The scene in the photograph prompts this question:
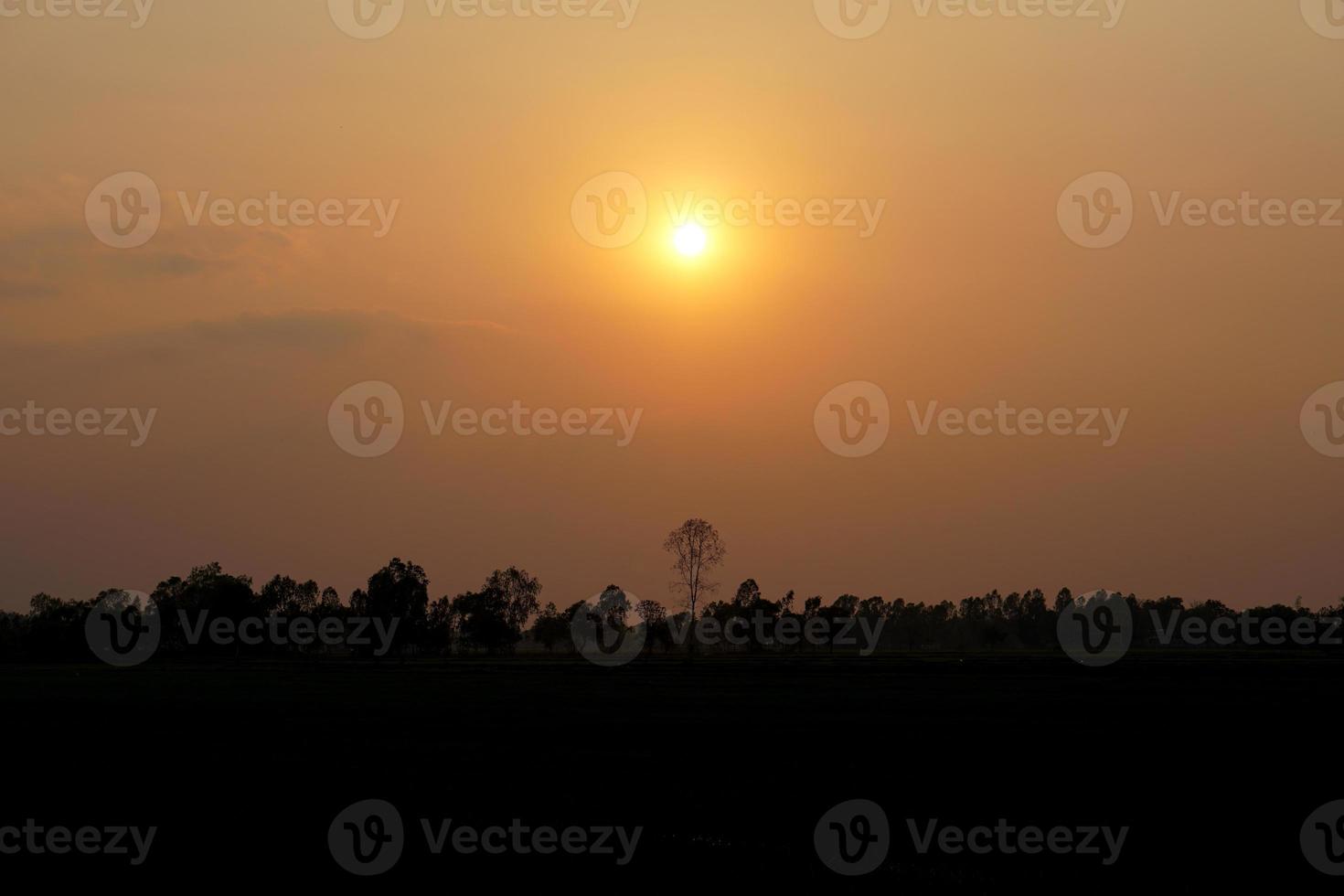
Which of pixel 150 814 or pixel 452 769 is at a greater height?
pixel 452 769

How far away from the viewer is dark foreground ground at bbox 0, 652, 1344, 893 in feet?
75.3

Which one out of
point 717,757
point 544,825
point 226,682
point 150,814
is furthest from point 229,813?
point 226,682

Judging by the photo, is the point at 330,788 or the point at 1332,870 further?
the point at 330,788

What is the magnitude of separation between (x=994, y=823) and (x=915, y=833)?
2.20 meters

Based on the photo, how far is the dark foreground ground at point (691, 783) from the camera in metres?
22.9

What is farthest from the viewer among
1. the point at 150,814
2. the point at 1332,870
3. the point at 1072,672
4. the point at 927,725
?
the point at 1072,672

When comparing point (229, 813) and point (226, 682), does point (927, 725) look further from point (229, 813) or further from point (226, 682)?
point (226, 682)

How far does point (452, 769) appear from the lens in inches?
1423

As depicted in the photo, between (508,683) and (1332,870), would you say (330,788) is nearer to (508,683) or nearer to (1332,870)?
(1332,870)

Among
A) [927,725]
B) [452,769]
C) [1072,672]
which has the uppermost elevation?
[1072,672]

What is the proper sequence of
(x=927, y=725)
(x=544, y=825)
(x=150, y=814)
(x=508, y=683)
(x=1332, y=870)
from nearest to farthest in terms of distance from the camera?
(x=1332, y=870) < (x=544, y=825) < (x=150, y=814) < (x=927, y=725) < (x=508, y=683)

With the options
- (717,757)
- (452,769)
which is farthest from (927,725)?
(452,769)

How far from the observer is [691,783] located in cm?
3303

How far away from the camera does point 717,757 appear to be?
127 feet
